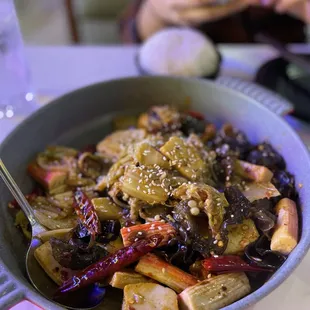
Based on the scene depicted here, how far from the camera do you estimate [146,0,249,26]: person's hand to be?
1.59 meters

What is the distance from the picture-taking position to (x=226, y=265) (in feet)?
2.74

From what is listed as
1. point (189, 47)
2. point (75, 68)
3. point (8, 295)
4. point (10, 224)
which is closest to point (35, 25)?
point (75, 68)

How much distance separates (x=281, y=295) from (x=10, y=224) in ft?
1.89

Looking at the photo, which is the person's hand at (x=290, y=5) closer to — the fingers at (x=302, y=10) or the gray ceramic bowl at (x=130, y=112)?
the fingers at (x=302, y=10)

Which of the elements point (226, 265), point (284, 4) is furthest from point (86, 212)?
point (284, 4)

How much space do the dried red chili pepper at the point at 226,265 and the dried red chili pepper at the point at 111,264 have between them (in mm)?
101

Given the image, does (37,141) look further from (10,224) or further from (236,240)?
(236,240)

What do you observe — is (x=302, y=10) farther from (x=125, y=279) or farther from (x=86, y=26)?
(x=86, y=26)

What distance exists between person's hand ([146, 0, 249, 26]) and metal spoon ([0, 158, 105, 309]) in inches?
39.6

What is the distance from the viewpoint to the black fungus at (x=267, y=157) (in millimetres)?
1051

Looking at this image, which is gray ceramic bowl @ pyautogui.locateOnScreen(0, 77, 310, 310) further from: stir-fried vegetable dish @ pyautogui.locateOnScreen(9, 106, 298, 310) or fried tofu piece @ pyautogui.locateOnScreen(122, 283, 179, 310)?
fried tofu piece @ pyautogui.locateOnScreen(122, 283, 179, 310)

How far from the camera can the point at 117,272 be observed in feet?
2.73

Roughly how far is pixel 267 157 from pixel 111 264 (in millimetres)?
455

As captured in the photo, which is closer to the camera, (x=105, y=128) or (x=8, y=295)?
(x=8, y=295)
